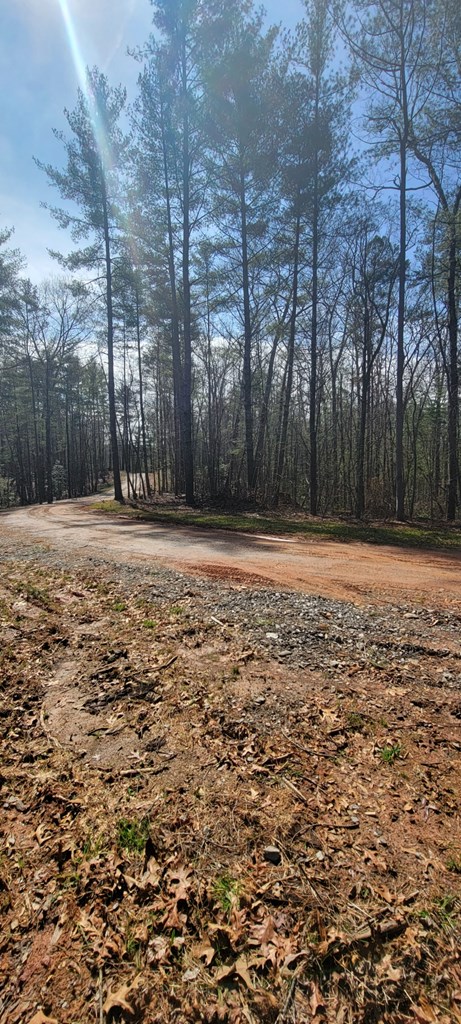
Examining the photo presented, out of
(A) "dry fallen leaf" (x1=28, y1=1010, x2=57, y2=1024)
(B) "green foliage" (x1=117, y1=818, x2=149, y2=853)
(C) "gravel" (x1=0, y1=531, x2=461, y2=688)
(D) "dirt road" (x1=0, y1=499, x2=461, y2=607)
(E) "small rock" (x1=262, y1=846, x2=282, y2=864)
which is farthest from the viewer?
(D) "dirt road" (x1=0, y1=499, x2=461, y2=607)

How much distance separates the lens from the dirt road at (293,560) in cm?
558

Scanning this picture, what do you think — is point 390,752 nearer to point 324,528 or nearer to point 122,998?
point 122,998

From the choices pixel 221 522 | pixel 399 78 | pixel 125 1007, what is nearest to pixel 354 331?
pixel 399 78

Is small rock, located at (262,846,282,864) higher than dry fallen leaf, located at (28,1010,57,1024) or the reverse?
higher

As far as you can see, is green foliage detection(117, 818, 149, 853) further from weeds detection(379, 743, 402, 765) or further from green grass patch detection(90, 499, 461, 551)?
green grass patch detection(90, 499, 461, 551)

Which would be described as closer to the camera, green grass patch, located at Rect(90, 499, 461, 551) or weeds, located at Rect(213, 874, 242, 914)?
weeds, located at Rect(213, 874, 242, 914)

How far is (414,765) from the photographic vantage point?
2465 mm

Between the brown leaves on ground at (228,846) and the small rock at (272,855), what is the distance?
23 millimetres

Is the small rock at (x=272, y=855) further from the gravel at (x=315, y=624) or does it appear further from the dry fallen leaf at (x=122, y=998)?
the gravel at (x=315, y=624)

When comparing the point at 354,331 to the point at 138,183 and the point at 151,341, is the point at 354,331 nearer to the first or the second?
the point at 138,183

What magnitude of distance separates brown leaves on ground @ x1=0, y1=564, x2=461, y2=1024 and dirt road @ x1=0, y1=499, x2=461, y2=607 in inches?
84.9

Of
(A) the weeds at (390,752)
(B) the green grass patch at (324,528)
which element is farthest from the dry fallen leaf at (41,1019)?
(B) the green grass patch at (324,528)

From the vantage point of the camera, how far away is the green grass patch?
9312 millimetres

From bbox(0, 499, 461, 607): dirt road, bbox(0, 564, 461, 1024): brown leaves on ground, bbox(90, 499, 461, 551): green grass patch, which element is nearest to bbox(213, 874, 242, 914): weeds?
bbox(0, 564, 461, 1024): brown leaves on ground
